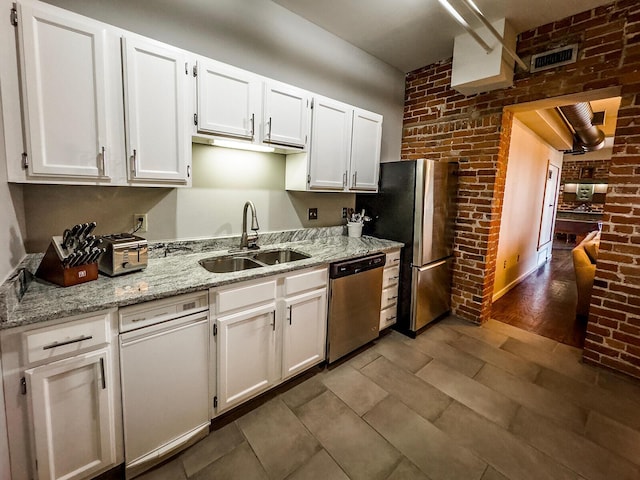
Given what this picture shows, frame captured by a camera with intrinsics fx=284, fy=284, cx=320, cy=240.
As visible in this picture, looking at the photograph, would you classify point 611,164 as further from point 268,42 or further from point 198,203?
point 198,203

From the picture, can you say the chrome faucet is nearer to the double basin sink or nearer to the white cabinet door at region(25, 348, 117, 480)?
the double basin sink

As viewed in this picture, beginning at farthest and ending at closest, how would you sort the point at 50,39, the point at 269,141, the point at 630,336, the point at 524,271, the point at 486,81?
1. the point at 524,271
2. the point at 486,81
3. the point at 630,336
4. the point at 269,141
5. the point at 50,39

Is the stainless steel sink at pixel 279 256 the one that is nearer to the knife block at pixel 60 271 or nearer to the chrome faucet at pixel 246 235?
the chrome faucet at pixel 246 235

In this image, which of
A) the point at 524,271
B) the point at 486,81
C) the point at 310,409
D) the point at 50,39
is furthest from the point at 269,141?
the point at 524,271

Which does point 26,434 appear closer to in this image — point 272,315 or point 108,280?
point 108,280

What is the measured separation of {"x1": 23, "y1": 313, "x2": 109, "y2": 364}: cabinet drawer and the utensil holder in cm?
223

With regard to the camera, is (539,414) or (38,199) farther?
(539,414)

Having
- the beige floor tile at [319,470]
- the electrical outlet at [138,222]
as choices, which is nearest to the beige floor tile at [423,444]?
the beige floor tile at [319,470]

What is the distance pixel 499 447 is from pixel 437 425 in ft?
1.06

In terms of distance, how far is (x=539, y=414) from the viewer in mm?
1841

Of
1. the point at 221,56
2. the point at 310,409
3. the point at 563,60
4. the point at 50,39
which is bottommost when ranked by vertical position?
the point at 310,409

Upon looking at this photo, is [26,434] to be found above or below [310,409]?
above

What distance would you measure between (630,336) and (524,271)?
285 cm

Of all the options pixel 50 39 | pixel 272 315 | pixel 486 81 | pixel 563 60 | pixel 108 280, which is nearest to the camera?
pixel 50 39
